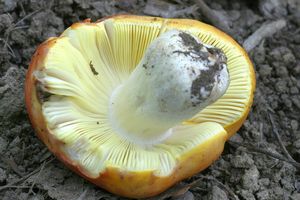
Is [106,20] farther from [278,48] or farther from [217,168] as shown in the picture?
[278,48]

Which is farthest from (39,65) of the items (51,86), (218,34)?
(218,34)

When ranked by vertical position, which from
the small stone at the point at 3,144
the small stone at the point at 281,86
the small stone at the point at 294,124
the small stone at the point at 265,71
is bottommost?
the small stone at the point at 294,124

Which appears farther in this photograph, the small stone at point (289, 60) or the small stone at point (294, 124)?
the small stone at point (289, 60)

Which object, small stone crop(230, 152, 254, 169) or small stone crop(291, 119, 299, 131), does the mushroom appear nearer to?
small stone crop(230, 152, 254, 169)

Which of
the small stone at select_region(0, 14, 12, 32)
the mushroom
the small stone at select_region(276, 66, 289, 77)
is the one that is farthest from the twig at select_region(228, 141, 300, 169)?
the small stone at select_region(0, 14, 12, 32)

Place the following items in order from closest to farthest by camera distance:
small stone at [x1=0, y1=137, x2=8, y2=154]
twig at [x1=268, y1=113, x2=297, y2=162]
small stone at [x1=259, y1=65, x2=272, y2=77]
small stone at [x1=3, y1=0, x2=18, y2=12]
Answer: small stone at [x1=0, y1=137, x2=8, y2=154] < twig at [x1=268, y1=113, x2=297, y2=162] < small stone at [x1=3, y1=0, x2=18, y2=12] < small stone at [x1=259, y1=65, x2=272, y2=77]

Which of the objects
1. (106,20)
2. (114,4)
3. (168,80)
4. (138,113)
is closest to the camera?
(168,80)

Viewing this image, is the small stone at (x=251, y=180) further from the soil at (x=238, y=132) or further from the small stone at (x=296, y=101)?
the small stone at (x=296, y=101)

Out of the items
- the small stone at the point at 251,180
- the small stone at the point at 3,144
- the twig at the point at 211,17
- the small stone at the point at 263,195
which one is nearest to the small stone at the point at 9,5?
the small stone at the point at 3,144
